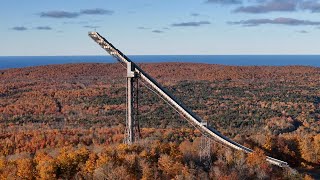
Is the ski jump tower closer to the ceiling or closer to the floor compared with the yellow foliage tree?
closer to the ceiling

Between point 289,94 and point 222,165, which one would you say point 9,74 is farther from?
point 222,165

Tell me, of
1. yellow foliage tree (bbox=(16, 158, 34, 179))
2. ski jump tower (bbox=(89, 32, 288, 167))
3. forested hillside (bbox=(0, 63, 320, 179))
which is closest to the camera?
yellow foliage tree (bbox=(16, 158, 34, 179))

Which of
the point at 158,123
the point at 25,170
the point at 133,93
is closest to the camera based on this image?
the point at 25,170

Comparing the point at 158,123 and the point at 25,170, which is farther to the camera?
the point at 158,123

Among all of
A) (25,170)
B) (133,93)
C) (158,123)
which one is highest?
(133,93)

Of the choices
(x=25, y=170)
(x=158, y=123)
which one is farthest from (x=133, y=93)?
(x=158, y=123)

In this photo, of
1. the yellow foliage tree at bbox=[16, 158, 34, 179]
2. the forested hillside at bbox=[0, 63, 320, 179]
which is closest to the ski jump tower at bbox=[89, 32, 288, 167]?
the forested hillside at bbox=[0, 63, 320, 179]

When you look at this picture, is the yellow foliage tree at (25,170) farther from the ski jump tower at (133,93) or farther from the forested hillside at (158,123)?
the ski jump tower at (133,93)

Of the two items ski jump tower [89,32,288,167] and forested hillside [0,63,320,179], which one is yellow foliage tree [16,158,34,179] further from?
ski jump tower [89,32,288,167]

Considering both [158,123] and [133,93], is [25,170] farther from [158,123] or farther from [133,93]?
[158,123]

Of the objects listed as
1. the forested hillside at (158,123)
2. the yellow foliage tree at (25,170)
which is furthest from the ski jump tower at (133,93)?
the yellow foliage tree at (25,170)
